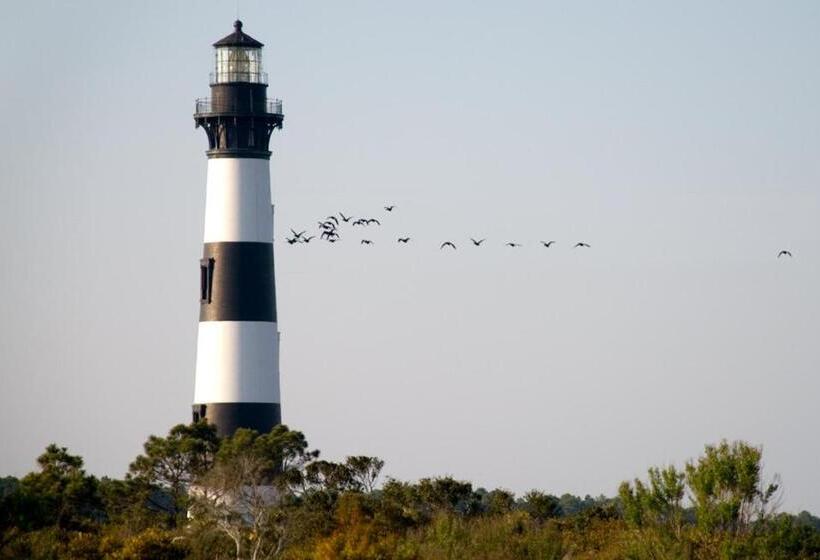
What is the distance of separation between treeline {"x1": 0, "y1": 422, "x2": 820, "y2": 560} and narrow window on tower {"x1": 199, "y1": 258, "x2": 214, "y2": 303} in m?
4.48

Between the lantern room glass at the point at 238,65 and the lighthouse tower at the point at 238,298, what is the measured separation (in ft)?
10.2

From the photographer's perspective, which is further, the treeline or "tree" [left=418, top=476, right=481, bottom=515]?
"tree" [left=418, top=476, right=481, bottom=515]

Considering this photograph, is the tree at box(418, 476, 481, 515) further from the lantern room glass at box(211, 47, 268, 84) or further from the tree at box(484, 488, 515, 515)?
the lantern room glass at box(211, 47, 268, 84)

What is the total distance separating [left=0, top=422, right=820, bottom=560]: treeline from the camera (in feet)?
223

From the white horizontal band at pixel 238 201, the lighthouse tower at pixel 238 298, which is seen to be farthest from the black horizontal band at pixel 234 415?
the white horizontal band at pixel 238 201

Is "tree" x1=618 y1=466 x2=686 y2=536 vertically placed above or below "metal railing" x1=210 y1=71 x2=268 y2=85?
below

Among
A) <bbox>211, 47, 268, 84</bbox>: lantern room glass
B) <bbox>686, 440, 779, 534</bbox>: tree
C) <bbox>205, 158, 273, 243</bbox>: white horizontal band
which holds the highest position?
<bbox>211, 47, 268, 84</bbox>: lantern room glass

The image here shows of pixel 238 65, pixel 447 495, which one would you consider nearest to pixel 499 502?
pixel 447 495

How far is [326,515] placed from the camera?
78.8 meters

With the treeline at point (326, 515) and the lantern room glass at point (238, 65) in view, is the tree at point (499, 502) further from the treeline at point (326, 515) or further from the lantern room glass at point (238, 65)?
the lantern room glass at point (238, 65)

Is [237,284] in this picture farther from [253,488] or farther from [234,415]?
[253,488]

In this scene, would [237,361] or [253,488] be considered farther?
[237,361]

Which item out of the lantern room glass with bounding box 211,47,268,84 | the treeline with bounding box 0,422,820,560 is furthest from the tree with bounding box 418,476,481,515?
the lantern room glass with bounding box 211,47,268,84

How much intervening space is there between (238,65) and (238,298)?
392 inches
